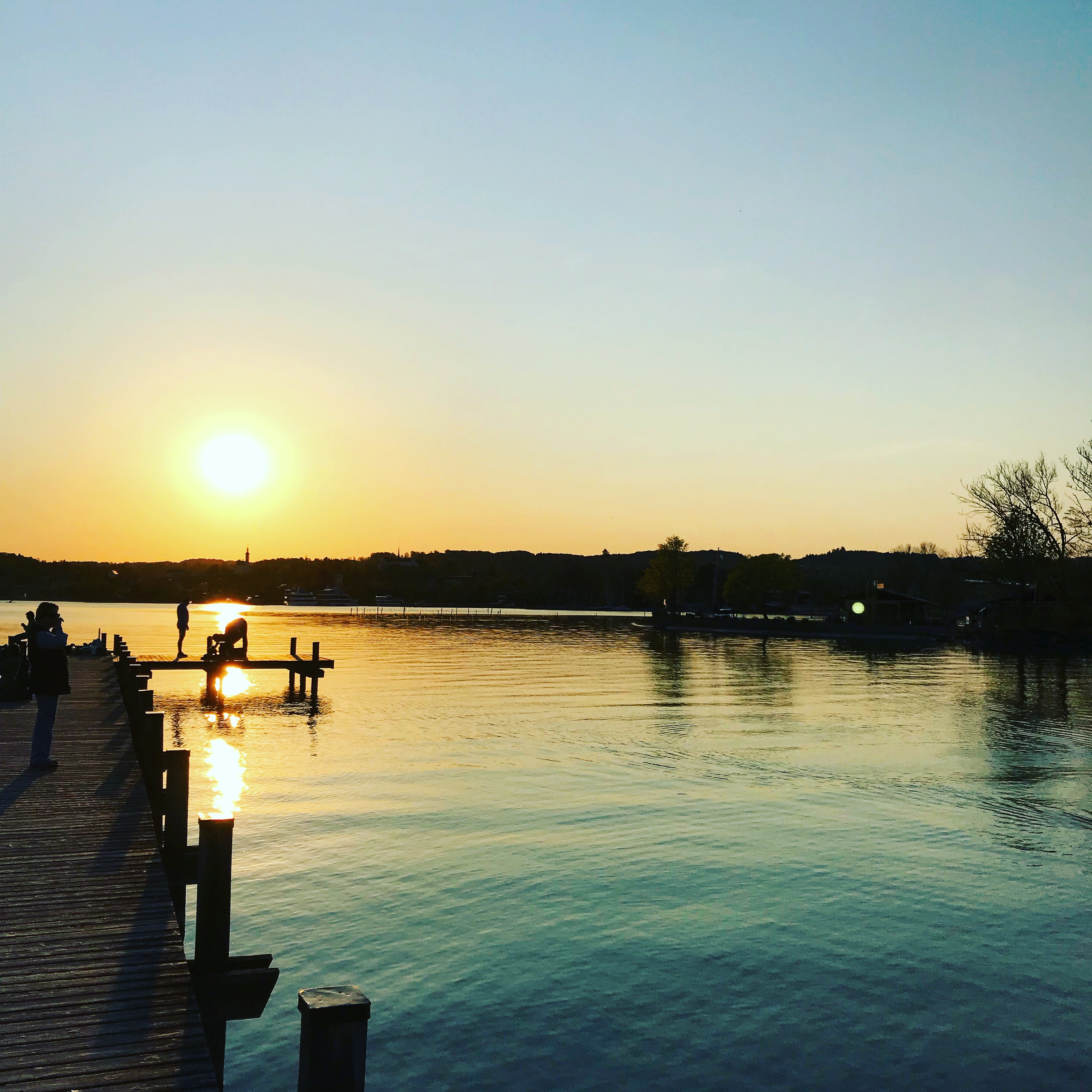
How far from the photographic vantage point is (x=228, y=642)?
4647cm

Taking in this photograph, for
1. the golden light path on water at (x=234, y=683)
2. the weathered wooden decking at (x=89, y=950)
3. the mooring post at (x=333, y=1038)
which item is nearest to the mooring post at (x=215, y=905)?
the weathered wooden decking at (x=89, y=950)

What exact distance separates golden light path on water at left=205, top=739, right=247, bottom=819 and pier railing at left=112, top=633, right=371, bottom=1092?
12.4 ft

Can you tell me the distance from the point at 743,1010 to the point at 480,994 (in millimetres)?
2941

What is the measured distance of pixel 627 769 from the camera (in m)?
25.9

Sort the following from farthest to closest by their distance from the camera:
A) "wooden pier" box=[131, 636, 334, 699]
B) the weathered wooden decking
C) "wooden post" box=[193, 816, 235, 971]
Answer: "wooden pier" box=[131, 636, 334, 699], "wooden post" box=[193, 816, 235, 971], the weathered wooden decking

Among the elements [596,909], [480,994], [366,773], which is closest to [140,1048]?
[480,994]

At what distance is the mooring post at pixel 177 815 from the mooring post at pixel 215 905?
251 centimetres

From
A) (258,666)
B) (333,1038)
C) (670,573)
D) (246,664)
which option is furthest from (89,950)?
(670,573)

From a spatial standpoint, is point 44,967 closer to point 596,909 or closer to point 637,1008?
point 637,1008

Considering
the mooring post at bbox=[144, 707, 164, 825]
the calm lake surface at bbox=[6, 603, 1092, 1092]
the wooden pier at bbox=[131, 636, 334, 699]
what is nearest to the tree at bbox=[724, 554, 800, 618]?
the wooden pier at bbox=[131, 636, 334, 699]

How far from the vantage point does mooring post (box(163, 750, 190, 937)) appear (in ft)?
36.7

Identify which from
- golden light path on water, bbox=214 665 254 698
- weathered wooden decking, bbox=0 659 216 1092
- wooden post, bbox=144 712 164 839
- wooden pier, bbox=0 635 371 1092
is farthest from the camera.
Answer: golden light path on water, bbox=214 665 254 698

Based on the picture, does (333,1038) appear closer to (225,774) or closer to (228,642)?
(225,774)

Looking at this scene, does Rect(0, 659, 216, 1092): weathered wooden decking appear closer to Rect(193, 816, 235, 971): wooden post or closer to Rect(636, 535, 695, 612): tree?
Rect(193, 816, 235, 971): wooden post
